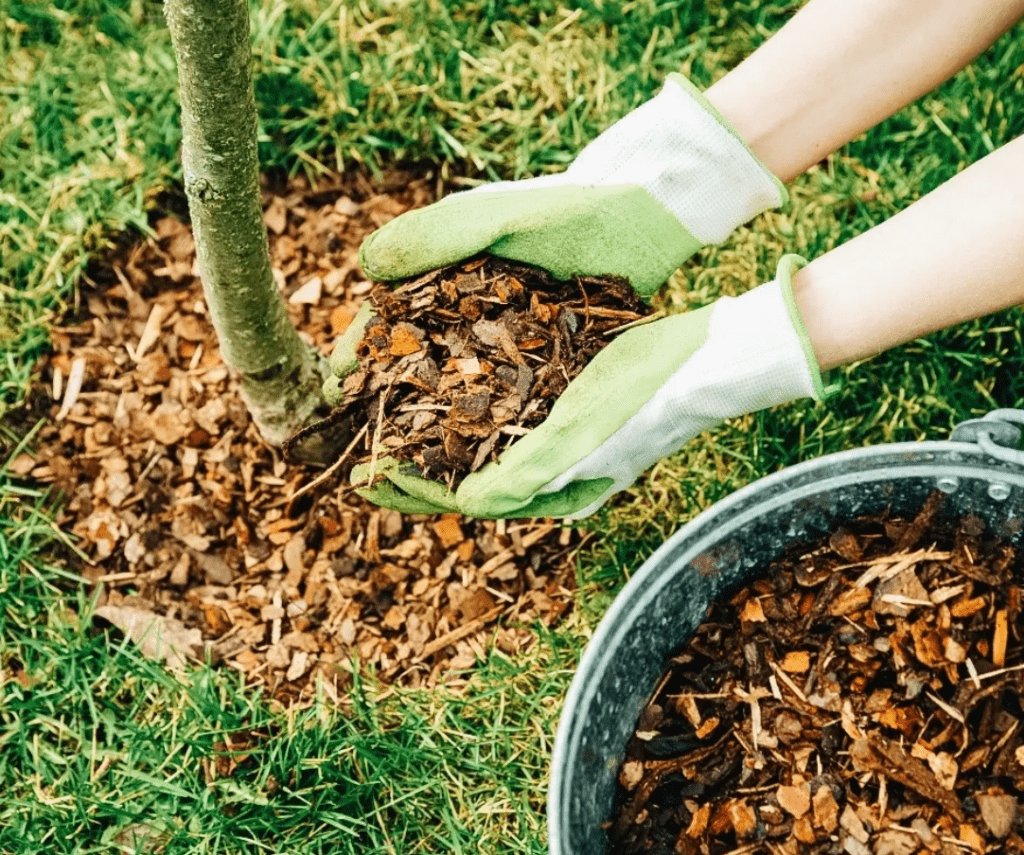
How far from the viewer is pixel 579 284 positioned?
1839 mm

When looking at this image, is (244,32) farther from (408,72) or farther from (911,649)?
(911,649)

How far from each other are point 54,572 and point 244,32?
1422 millimetres

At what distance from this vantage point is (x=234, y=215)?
153 centimetres

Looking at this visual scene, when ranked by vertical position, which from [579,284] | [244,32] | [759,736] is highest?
[244,32]

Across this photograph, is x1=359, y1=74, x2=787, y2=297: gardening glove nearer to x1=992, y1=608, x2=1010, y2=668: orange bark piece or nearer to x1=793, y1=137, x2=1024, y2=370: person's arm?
→ x1=793, y1=137, x2=1024, y2=370: person's arm

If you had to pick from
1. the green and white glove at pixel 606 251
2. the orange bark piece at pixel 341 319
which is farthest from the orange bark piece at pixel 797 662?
the orange bark piece at pixel 341 319

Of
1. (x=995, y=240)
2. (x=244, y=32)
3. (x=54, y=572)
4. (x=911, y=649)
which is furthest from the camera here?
(x=54, y=572)

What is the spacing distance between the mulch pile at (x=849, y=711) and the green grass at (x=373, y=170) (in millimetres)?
296

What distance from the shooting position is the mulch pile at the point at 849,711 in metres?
1.76

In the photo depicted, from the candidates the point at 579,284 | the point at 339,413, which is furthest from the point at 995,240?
the point at 339,413

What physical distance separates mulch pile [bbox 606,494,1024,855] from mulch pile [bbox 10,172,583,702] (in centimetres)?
43

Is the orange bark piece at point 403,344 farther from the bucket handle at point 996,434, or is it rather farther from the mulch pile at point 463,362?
the bucket handle at point 996,434

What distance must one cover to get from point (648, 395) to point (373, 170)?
1.17 meters

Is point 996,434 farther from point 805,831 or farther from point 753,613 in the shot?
point 805,831
